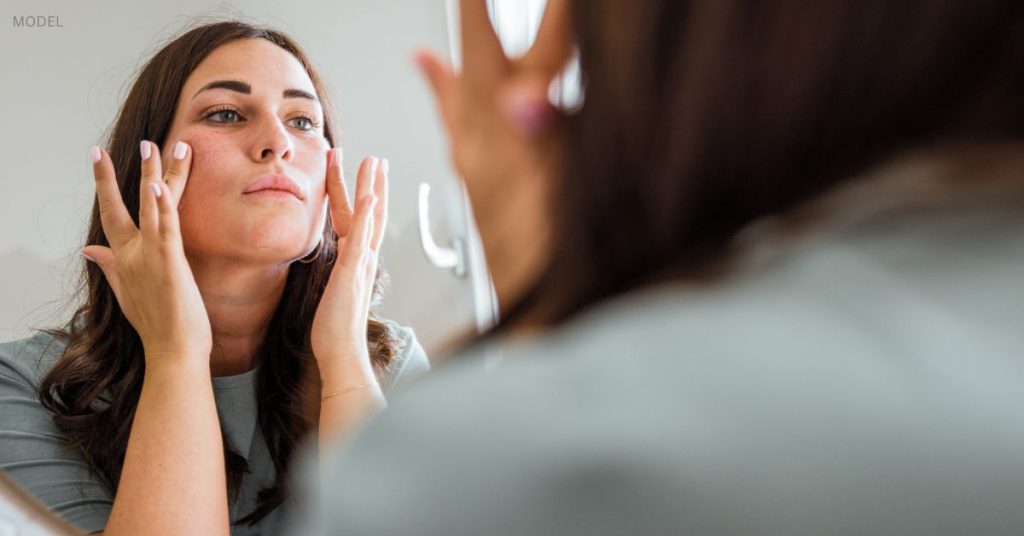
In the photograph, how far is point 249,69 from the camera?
72 cm

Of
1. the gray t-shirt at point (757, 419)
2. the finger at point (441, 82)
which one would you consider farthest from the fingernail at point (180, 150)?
the gray t-shirt at point (757, 419)

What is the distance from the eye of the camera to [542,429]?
14 cm

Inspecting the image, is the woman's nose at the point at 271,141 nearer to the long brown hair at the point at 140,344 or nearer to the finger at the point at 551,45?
the long brown hair at the point at 140,344

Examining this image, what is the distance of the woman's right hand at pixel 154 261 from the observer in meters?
0.63

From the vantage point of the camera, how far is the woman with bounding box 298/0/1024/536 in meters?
0.13

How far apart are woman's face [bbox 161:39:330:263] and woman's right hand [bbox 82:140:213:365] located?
20 millimetres

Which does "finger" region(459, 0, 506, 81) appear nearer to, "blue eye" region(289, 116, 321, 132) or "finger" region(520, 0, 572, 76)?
"finger" region(520, 0, 572, 76)

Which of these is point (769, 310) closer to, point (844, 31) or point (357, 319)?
point (844, 31)

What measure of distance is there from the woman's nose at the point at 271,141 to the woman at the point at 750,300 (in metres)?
0.55

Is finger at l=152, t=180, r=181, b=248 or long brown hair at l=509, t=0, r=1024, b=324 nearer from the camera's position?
long brown hair at l=509, t=0, r=1024, b=324

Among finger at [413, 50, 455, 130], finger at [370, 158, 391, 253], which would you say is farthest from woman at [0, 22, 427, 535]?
finger at [413, 50, 455, 130]

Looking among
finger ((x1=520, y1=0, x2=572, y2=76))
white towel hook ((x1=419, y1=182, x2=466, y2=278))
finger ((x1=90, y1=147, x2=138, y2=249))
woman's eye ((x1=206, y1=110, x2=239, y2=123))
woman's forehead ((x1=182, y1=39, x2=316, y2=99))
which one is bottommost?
finger ((x1=520, y1=0, x2=572, y2=76))

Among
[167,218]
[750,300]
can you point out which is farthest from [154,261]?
[750,300]

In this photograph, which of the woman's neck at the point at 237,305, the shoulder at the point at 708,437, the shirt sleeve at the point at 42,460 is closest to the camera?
the shoulder at the point at 708,437
